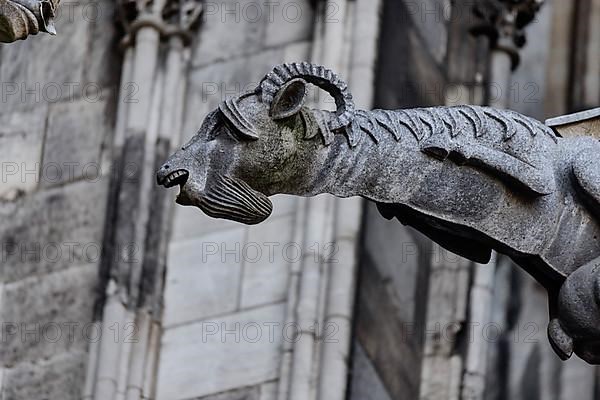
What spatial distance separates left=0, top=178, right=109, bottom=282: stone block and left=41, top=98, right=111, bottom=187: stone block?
0.19 ft

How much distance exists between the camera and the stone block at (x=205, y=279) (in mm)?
9570

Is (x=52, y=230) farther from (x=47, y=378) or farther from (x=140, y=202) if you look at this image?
(x=47, y=378)

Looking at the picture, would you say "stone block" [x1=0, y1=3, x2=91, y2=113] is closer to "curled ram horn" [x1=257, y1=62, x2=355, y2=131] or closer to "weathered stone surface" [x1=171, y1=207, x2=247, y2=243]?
"weathered stone surface" [x1=171, y1=207, x2=247, y2=243]

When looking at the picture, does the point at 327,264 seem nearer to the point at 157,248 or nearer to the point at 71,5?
the point at 157,248

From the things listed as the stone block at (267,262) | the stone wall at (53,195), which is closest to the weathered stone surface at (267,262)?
the stone block at (267,262)

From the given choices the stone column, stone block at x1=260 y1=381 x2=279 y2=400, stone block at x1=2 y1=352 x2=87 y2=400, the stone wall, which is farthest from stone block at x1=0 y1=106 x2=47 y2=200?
stone block at x1=260 y1=381 x2=279 y2=400

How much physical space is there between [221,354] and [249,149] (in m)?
4.14

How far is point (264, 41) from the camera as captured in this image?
33.2 ft

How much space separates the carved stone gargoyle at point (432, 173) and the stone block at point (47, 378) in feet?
13.6

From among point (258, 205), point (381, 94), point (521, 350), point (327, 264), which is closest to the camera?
point (258, 205)

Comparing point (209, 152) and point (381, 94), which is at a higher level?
point (381, 94)

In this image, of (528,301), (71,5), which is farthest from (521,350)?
(71,5)

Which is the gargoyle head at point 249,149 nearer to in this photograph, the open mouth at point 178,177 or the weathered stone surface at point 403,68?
the open mouth at point 178,177

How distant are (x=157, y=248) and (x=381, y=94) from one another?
39.2 inches
